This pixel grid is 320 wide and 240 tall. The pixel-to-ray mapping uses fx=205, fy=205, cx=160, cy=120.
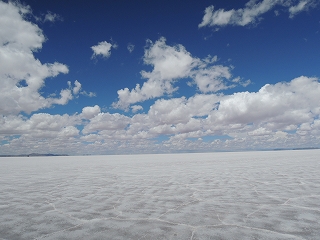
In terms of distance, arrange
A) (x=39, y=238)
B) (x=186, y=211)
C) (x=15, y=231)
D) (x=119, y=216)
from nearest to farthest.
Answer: (x=39, y=238), (x=15, y=231), (x=119, y=216), (x=186, y=211)

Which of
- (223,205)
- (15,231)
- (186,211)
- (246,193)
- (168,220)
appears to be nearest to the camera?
(15,231)

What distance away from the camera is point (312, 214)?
4.39 m

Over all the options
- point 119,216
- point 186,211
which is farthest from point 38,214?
point 186,211

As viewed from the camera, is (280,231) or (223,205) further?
(223,205)

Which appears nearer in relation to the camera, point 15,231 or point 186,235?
point 186,235

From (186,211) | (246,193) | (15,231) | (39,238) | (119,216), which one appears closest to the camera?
(39,238)

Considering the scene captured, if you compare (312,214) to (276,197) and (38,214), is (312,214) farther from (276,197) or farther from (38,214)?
(38,214)

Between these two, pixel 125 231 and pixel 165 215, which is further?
pixel 165 215

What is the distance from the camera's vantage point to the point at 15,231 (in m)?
3.77

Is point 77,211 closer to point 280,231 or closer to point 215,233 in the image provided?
point 215,233

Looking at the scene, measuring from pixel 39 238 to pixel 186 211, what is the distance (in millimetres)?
3006

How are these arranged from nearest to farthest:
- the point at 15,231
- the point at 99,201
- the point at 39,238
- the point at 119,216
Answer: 1. the point at 39,238
2. the point at 15,231
3. the point at 119,216
4. the point at 99,201

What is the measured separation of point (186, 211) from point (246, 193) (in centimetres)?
281

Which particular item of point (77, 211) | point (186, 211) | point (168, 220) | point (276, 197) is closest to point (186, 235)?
point (168, 220)
